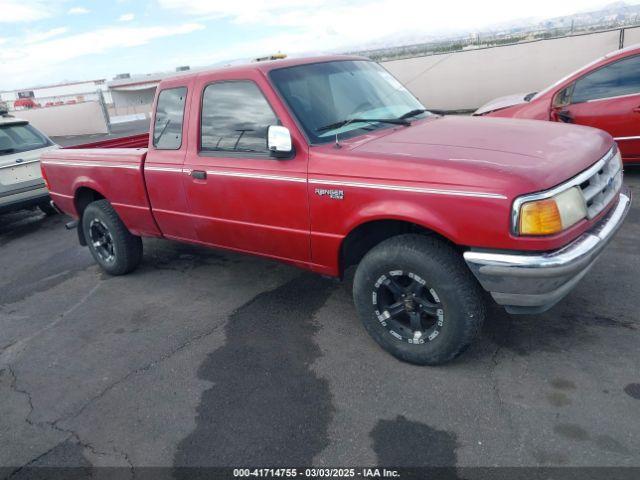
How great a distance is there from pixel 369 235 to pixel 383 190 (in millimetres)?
522

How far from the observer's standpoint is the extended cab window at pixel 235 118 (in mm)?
3668

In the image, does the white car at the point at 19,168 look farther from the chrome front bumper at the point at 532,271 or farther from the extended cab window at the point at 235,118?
the chrome front bumper at the point at 532,271

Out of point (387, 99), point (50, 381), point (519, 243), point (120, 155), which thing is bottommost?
point (50, 381)

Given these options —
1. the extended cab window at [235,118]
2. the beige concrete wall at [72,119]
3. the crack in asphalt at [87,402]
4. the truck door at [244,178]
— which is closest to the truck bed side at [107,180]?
the truck door at [244,178]

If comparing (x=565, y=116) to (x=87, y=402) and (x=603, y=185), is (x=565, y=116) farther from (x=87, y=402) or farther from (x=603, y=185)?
(x=87, y=402)

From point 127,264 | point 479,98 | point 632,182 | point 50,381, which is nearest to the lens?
point 50,381

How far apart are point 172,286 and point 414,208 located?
2969 millimetres

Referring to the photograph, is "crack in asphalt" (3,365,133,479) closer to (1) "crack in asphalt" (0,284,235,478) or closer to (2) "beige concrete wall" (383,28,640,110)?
(1) "crack in asphalt" (0,284,235,478)

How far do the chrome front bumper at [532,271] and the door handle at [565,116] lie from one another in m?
3.91

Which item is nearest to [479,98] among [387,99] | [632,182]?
[632,182]

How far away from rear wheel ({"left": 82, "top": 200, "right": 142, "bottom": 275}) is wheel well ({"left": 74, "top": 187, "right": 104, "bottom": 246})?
0.13 meters

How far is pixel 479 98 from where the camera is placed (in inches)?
546

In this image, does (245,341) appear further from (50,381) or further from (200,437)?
(50,381)

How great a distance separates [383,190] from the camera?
3.04 meters
